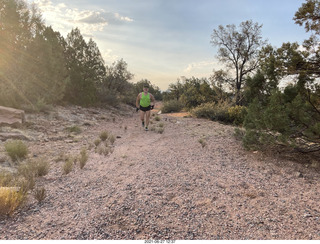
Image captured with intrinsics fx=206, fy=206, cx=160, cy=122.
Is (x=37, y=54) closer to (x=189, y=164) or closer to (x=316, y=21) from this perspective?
(x=189, y=164)

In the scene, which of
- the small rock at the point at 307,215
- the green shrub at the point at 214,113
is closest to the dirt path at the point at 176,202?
Answer: the small rock at the point at 307,215

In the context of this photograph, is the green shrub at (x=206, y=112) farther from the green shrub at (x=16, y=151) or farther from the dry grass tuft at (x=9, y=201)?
the dry grass tuft at (x=9, y=201)

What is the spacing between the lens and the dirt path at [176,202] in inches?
94.3

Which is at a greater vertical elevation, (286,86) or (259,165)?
(286,86)

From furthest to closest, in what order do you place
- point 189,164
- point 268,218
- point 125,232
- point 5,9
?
1. point 5,9
2. point 189,164
3. point 268,218
4. point 125,232

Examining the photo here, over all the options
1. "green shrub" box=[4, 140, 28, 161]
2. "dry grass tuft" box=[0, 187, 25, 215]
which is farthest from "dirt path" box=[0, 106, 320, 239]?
"green shrub" box=[4, 140, 28, 161]

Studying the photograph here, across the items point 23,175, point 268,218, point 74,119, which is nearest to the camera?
point 268,218

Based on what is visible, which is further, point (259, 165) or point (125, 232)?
point (259, 165)

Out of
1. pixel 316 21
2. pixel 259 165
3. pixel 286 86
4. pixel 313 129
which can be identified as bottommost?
pixel 259 165

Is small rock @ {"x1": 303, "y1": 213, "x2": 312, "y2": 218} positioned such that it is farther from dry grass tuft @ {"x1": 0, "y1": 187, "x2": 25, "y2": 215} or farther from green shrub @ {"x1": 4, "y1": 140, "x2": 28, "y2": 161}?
green shrub @ {"x1": 4, "y1": 140, "x2": 28, "y2": 161}

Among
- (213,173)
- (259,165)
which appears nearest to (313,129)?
(259,165)

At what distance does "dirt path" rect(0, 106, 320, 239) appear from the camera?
7.86 ft

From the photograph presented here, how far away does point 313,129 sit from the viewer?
174 inches

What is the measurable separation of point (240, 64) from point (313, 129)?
57.8ft
